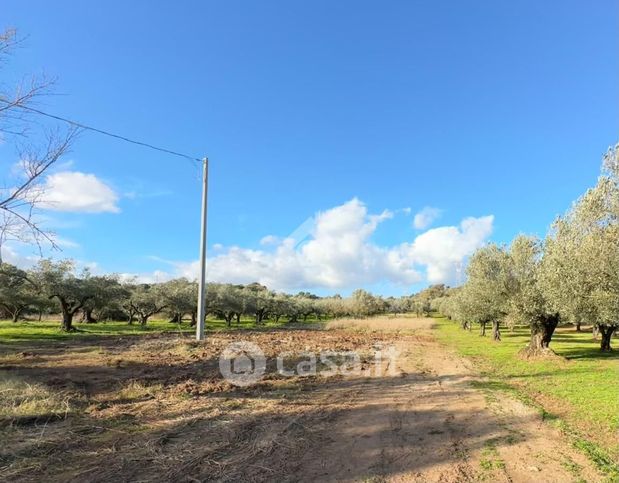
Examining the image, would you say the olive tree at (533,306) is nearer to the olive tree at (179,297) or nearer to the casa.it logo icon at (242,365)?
the casa.it logo icon at (242,365)

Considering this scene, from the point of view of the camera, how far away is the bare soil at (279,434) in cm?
583

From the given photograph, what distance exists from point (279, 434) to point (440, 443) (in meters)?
2.80

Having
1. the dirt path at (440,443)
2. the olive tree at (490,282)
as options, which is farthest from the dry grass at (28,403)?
the olive tree at (490,282)

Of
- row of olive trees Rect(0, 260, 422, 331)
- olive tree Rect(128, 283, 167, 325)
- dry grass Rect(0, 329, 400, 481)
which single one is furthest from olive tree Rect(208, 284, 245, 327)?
dry grass Rect(0, 329, 400, 481)

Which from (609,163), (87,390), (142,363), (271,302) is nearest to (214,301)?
(271,302)

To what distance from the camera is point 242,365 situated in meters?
15.9

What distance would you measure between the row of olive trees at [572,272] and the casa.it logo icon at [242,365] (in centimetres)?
1134

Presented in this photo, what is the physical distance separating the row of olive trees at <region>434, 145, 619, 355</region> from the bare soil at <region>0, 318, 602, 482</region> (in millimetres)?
5390

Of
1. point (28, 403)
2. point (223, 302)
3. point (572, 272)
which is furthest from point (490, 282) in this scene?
point (223, 302)

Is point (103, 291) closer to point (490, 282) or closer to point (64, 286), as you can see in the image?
point (64, 286)

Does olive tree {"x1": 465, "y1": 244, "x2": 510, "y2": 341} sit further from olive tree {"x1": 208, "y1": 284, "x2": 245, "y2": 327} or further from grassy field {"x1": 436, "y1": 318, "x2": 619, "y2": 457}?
olive tree {"x1": 208, "y1": 284, "x2": 245, "y2": 327}

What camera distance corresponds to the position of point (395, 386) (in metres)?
12.8

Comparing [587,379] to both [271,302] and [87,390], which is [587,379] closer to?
[87,390]

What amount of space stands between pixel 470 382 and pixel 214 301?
47509 millimetres
